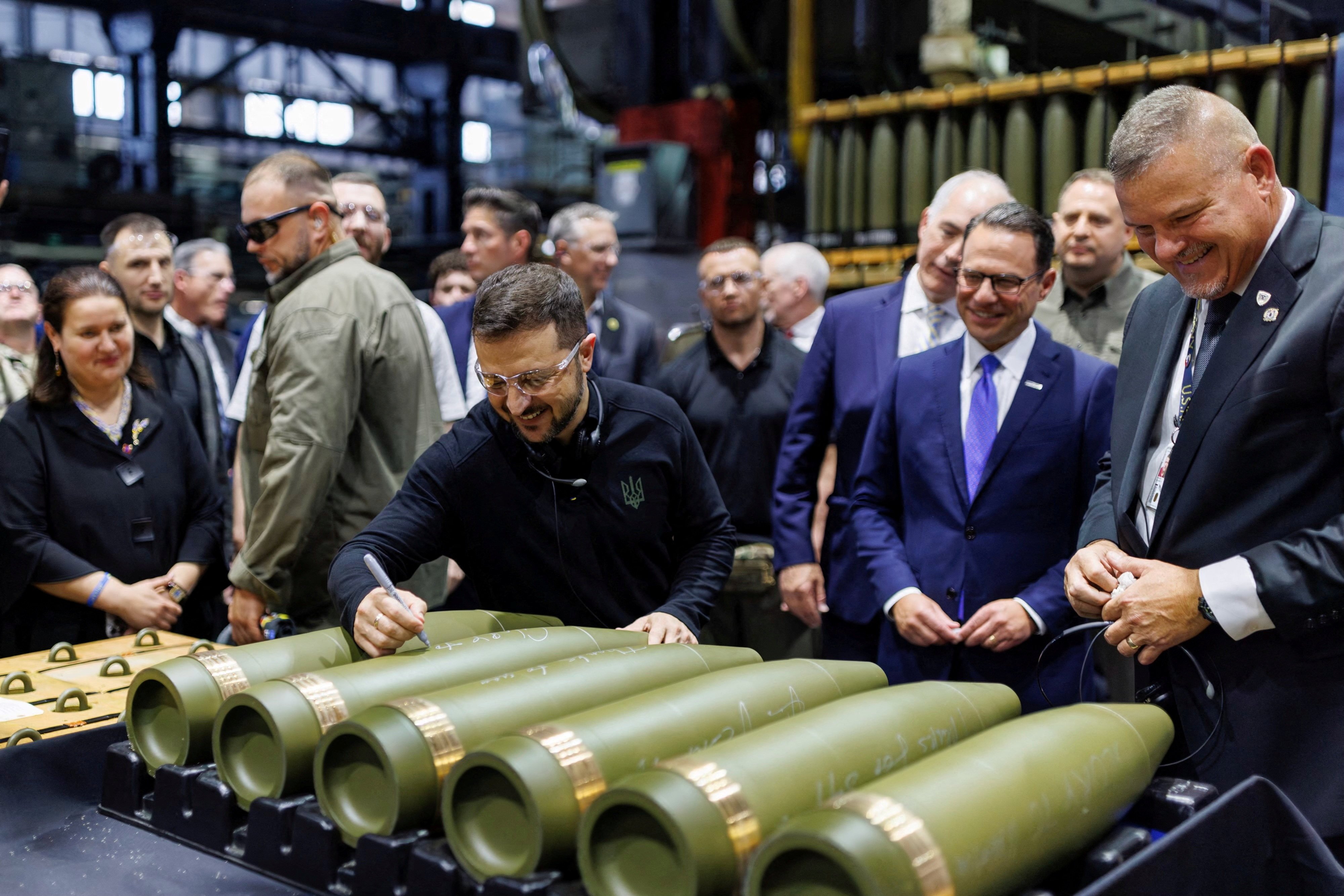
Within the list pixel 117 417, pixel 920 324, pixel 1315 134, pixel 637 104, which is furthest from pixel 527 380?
pixel 637 104

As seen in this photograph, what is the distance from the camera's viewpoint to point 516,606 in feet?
6.93

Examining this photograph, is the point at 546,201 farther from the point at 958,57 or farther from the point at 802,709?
the point at 802,709

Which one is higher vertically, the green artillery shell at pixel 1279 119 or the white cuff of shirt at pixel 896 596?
the green artillery shell at pixel 1279 119

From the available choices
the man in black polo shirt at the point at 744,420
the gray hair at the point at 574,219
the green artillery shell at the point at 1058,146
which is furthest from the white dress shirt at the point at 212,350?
the green artillery shell at the point at 1058,146

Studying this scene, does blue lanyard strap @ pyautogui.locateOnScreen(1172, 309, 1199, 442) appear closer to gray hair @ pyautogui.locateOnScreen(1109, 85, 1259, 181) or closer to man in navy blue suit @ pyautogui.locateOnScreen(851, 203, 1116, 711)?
gray hair @ pyautogui.locateOnScreen(1109, 85, 1259, 181)

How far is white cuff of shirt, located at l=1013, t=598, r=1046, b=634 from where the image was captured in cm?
233

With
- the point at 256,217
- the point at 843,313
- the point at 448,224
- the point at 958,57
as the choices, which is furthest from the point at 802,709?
the point at 448,224

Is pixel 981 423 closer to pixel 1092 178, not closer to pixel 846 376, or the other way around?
pixel 846 376

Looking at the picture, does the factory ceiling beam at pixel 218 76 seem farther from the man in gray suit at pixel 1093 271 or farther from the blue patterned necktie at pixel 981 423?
the blue patterned necktie at pixel 981 423

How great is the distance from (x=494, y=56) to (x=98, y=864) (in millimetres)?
14920

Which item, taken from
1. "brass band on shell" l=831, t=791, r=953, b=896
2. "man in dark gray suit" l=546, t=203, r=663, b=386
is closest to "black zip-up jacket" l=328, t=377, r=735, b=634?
"brass band on shell" l=831, t=791, r=953, b=896

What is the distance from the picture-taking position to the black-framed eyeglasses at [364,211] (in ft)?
13.2

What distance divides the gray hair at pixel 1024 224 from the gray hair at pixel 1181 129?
2.42ft

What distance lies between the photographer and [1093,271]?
3506 millimetres
